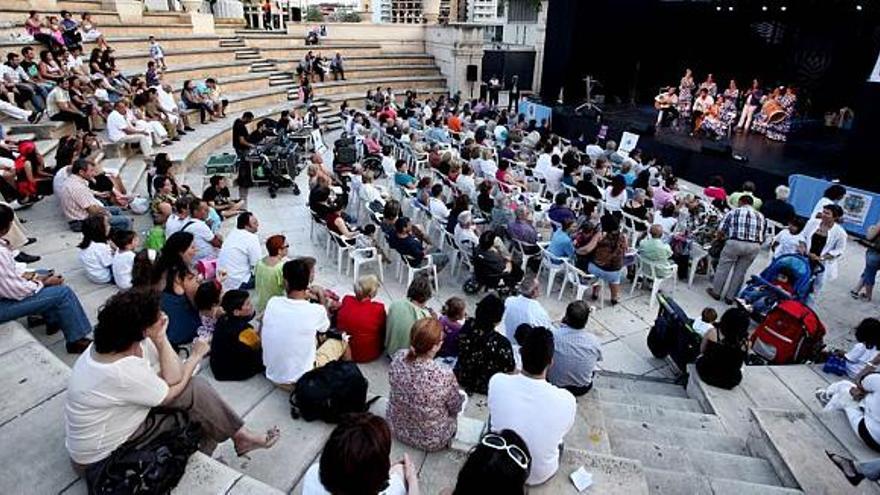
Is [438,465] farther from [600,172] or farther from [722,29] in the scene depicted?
[722,29]

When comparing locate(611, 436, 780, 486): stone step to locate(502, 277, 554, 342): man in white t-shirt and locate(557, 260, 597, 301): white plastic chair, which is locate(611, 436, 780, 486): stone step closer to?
locate(502, 277, 554, 342): man in white t-shirt

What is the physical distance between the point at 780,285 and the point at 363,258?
5.12 m

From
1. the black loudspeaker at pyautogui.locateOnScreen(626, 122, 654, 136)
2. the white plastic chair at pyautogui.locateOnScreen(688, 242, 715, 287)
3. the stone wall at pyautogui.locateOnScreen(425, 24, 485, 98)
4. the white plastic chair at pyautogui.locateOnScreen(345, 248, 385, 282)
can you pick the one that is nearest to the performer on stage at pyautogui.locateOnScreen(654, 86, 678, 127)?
the black loudspeaker at pyautogui.locateOnScreen(626, 122, 654, 136)

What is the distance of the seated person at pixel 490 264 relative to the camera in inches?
246

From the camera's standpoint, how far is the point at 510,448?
6.41 feet

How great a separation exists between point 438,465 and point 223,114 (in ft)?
41.2

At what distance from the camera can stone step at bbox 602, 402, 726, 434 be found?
4.37m

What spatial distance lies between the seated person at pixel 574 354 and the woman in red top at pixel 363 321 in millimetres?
1453

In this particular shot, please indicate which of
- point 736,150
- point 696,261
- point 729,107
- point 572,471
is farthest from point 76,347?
point 729,107

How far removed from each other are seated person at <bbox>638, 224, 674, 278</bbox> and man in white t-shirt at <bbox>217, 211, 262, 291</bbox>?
4.72m

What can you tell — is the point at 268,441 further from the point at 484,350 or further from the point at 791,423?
the point at 791,423

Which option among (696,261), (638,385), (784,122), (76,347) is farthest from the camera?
(784,122)

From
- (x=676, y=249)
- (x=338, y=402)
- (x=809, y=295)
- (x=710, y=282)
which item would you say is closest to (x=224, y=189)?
(x=338, y=402)

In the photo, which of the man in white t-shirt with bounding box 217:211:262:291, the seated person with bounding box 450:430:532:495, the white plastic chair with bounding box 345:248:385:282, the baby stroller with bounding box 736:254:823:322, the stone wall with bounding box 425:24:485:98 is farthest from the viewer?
the stone wall with bounding box 425:24:485:98
